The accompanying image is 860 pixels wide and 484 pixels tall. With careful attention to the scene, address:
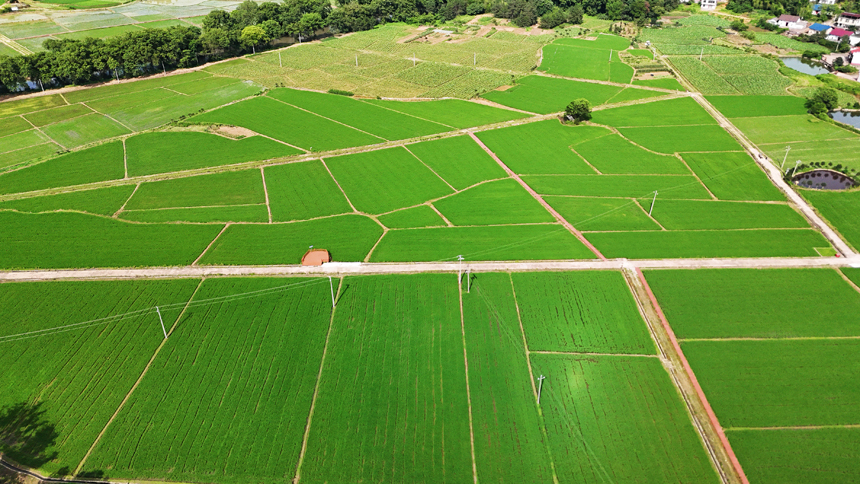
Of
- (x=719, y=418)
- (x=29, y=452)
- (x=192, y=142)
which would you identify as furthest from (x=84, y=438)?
(x=192, y=142)

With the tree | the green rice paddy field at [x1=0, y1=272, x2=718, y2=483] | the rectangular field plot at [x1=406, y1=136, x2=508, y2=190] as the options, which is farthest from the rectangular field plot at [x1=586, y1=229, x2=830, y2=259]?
the tree

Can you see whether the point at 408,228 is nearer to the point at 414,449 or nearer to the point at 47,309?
the point at 414,449

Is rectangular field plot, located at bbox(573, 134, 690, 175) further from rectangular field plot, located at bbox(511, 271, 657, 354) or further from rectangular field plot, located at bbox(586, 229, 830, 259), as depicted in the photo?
rectangular field plot, located at bbox(511, 271, 657, 354)

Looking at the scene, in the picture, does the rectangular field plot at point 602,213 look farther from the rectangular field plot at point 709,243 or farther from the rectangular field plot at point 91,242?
the rectangular field plot at point 91,242

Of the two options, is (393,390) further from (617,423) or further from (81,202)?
(81,202)

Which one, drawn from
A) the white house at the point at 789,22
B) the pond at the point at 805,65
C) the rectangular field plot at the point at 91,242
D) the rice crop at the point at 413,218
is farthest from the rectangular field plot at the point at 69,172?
the white house at the point at 789,22

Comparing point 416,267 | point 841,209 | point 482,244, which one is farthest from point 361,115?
point 841,209
